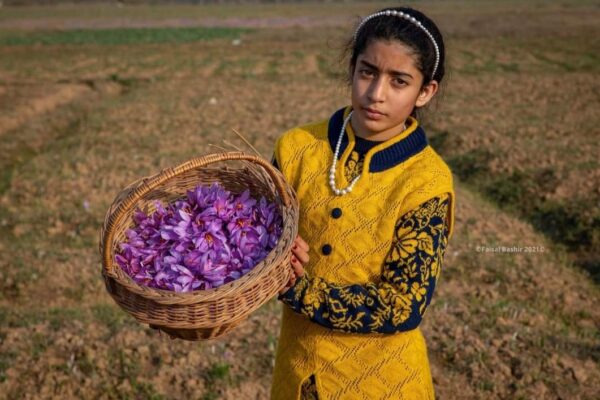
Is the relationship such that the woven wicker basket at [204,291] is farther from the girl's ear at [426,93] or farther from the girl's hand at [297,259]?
the girl's ear at [426,93]

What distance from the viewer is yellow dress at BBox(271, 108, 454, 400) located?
72.6 inches

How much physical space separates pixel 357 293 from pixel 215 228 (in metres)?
0.54

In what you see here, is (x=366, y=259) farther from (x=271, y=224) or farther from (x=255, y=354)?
(x=255, y=354)

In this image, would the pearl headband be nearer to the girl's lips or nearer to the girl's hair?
the girl's hair

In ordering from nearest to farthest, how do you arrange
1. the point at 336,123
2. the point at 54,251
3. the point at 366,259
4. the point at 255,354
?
the point at 366,259, the point at 336,123, the point at 255,354, the point at 54,251

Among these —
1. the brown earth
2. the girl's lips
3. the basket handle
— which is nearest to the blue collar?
the girl's lips

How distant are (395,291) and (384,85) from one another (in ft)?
2.25

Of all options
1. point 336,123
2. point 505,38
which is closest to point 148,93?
point 336,123

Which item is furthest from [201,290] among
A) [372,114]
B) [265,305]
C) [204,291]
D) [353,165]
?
[265,305]

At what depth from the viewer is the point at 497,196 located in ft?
26.6

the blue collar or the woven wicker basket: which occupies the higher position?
the blue collar

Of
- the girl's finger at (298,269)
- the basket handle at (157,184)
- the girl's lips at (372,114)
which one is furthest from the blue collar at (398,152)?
the girl's finger at (298,269)

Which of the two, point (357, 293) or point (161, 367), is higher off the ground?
point (357, 293)

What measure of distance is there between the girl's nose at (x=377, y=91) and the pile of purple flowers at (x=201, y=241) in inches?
20.6
